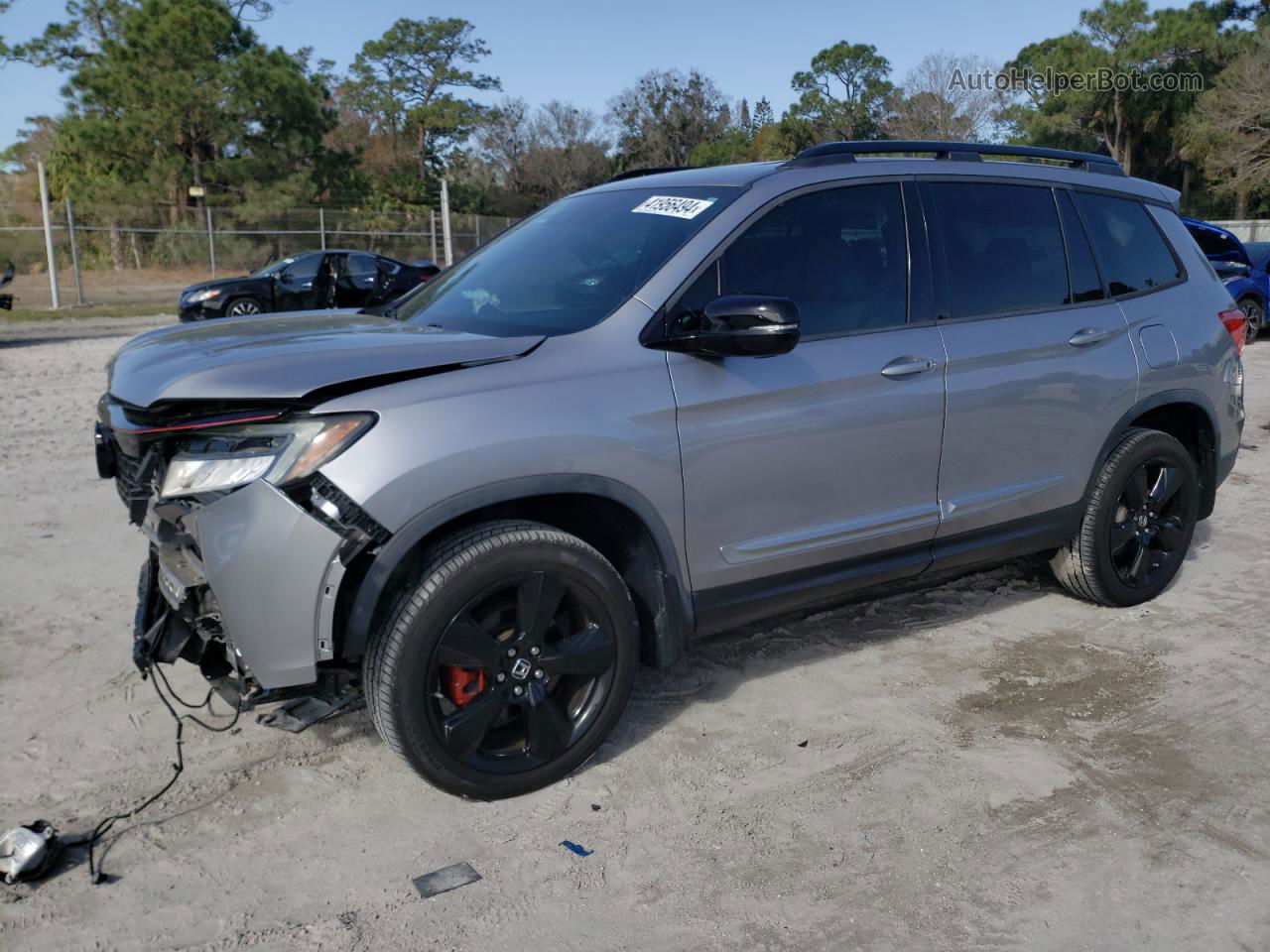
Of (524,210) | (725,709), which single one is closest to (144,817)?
(725,709)

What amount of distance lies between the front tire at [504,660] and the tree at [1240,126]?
1688 inches

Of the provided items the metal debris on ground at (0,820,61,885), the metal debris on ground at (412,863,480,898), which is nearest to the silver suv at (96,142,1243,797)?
the metal debris on ground at (412,863,480,898)

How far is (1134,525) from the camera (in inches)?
192

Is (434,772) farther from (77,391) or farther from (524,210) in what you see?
(524,210)

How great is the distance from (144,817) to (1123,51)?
174 feet

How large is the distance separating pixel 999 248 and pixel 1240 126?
41630 millimetres

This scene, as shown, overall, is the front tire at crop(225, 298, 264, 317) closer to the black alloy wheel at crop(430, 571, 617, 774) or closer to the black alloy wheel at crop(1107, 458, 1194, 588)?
the black alloy wheel at crop(1107, 458, 1194, 588)

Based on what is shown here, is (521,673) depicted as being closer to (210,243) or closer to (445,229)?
(210,243)

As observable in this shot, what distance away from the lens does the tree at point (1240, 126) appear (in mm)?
38344

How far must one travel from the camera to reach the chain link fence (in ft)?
87.9

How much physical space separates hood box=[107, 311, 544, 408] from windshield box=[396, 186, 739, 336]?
0.24 m

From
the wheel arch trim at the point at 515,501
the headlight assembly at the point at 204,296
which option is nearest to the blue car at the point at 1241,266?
the wheel arch trim at the point at 515,501

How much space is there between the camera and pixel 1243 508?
6.68 m

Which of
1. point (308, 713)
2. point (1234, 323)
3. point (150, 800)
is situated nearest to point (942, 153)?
point (1234, 323)
